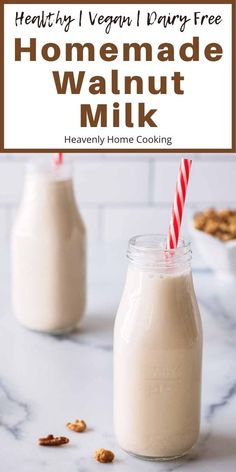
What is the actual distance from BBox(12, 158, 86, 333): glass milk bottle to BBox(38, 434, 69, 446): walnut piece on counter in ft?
1.34

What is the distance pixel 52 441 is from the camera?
3.63 feet

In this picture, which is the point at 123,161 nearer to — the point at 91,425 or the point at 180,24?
the point at 180,24

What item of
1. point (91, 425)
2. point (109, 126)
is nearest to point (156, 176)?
point (109, 126)

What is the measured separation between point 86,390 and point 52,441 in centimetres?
18

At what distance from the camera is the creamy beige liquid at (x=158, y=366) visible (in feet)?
3.51

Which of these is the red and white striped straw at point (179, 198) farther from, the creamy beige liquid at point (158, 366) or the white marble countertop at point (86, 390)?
the white marble countertop at point (86, 390)

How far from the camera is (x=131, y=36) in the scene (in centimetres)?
144

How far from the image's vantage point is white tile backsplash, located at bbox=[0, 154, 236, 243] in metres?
2.57

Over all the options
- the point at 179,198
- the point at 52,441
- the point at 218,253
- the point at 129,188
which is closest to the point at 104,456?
→ the point at 52,441

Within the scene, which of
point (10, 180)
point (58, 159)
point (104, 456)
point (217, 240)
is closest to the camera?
point (104, 456)

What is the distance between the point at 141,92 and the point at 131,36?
9 centimetres

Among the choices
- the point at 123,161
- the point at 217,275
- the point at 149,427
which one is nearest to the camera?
the point at 149,427

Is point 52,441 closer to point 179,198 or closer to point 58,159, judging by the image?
point 179,198

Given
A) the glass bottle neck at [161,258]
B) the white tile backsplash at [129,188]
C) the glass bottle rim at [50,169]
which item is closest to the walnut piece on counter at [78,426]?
the glass bottle neck at [161,258]
